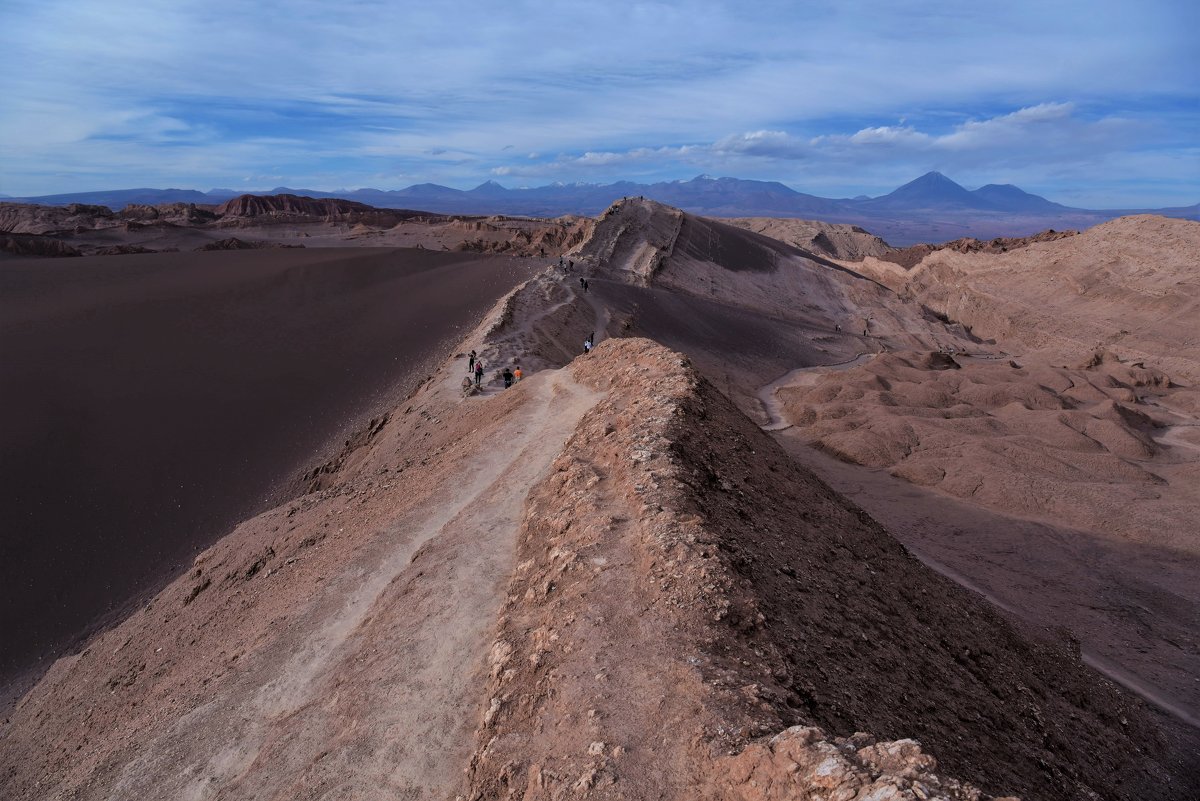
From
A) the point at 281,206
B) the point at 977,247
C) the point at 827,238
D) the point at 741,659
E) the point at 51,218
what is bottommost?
the point at 741,659

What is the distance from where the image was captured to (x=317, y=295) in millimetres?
28375

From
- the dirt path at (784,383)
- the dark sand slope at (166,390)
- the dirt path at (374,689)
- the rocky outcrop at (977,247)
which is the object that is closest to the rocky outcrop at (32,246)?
the dark sand slope at (166,390)

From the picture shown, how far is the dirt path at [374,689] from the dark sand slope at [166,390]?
344 inches

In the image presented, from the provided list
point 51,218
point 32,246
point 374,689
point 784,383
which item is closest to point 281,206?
point 51,218

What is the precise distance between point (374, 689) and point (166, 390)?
18.0 metres

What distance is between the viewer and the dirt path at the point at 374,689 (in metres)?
5.28

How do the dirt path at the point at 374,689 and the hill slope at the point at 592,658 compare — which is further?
the dirt path at the point at 374,689

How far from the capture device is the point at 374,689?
5.95 metres

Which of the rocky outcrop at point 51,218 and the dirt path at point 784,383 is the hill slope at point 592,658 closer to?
the dirt path at point 784,383

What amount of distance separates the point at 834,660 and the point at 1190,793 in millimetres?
5428

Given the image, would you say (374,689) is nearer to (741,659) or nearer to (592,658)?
(592,658)

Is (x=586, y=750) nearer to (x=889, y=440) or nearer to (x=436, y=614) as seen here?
(x=436, y=614)

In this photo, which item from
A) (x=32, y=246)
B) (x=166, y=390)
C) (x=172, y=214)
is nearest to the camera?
(x=166, y=390)

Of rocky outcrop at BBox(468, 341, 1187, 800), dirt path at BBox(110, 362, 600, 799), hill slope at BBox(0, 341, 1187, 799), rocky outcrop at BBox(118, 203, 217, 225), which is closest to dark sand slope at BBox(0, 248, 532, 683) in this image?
hill slope at BBox(0, 341, 1187, 799)
